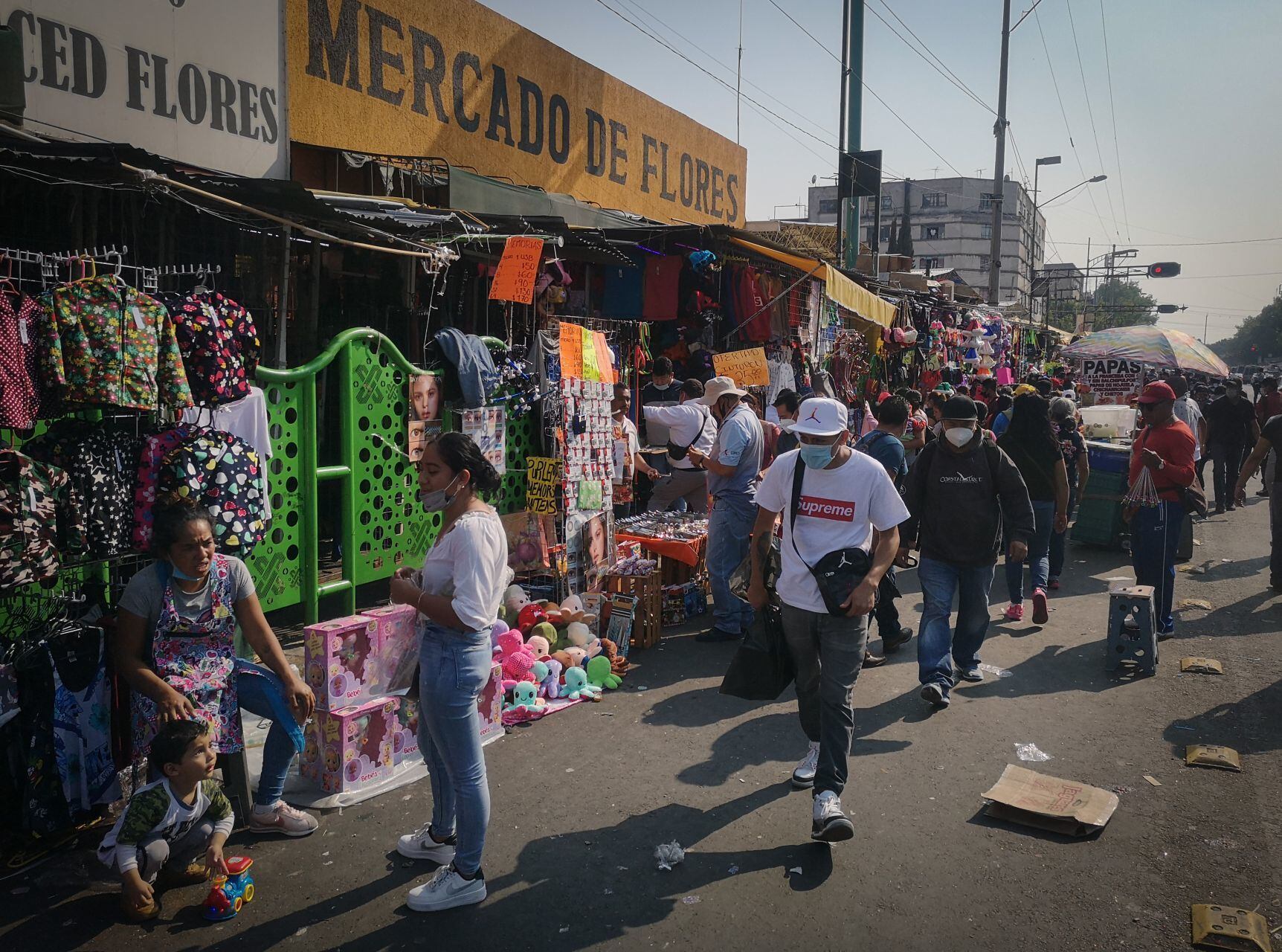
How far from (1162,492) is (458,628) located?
21.5ft

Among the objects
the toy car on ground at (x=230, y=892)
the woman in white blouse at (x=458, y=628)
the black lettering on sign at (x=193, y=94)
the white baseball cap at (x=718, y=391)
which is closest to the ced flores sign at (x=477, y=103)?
the black lettering on sign at (x=193, y=94)

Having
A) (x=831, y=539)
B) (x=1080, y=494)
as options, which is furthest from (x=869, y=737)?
(x=1080, y=494)

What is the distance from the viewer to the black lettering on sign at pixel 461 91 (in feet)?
39.1

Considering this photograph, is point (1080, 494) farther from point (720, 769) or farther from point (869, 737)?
point (720, 769)

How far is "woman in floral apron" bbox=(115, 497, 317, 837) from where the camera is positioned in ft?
12.9

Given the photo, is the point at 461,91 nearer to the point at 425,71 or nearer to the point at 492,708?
the point at 425,71

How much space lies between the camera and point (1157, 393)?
7875 millimetres

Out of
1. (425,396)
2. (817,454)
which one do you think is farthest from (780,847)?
(425,396)

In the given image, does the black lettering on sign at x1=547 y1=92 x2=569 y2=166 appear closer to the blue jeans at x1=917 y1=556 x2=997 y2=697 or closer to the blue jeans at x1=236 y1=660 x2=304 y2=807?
the blue jeans at x1=917 y1=556 x2=997 y2=697

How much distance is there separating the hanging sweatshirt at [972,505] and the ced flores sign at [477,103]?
7.32 meters

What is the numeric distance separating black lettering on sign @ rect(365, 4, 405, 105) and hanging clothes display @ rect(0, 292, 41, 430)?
7.44m

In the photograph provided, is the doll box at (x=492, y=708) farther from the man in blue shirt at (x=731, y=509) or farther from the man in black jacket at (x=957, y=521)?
the man in black jacket at (x=957, y=521)

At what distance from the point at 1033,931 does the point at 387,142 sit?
405 inches

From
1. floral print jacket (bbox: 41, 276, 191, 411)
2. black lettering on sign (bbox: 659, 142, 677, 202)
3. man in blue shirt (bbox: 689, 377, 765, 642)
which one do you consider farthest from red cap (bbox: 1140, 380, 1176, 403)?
black lettering on sign (bbox: 659, 142, 677, 202)
